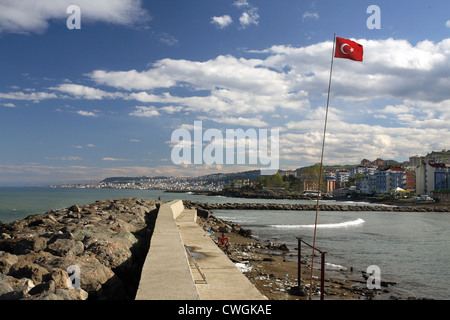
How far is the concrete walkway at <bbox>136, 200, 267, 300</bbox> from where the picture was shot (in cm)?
544

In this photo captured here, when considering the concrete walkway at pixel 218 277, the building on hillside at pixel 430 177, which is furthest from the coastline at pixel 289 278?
the building on hillside at pixel 430 177

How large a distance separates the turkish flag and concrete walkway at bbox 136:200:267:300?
587 centimetres

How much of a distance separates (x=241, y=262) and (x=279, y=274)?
190 cm

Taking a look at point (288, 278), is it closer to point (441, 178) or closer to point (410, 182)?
point (441, 178)

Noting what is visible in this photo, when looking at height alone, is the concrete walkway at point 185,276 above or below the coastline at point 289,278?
above

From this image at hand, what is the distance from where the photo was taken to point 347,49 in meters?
9.21

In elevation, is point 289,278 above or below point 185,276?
below

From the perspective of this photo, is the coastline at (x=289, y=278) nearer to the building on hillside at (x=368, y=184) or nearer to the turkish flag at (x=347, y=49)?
the turkish flag at (x=347, y=49)

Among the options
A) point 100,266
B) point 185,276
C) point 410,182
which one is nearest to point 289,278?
A: point 100,266

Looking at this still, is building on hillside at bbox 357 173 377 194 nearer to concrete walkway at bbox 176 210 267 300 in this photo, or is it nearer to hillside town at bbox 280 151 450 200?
hillside town at bbox 280 151 450 200

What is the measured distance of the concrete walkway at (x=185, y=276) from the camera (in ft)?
17.8

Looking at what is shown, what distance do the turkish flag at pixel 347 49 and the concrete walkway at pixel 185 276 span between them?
5.87 metres

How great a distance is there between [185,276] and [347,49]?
21.9ft

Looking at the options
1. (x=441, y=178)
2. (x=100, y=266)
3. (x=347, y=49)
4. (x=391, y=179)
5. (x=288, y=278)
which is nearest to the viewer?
(x=100, y=266)
